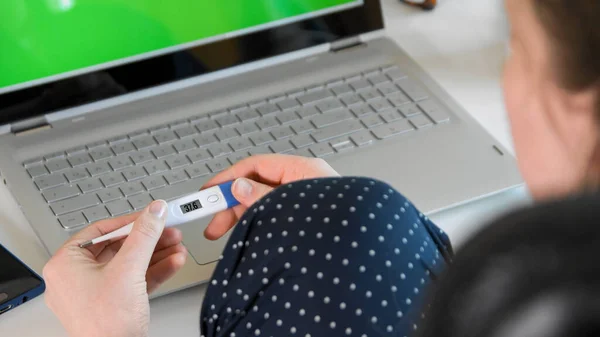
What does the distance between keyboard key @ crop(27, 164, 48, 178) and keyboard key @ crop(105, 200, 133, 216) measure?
0.34 feet

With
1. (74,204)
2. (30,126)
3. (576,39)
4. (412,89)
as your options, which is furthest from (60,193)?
(576,39)

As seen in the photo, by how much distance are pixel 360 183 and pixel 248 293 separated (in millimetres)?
134

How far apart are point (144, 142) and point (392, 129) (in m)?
0.30

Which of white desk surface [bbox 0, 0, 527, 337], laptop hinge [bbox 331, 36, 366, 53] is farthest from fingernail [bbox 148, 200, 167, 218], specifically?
laptop hinge [bbox 331, 36, 366, 53]

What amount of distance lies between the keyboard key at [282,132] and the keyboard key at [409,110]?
0.46ft

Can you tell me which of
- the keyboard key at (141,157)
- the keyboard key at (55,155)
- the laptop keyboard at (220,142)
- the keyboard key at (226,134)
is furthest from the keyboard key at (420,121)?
the keyboard key at (55,155)

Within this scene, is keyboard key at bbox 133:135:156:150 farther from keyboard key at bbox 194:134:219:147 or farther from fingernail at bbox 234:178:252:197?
fingernail at bbox 234:178:252:197

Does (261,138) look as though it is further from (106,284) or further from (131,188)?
(106,284)

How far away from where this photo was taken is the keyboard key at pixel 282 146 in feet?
2.79

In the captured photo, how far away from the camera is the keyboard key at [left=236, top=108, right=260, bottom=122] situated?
2.95 ft

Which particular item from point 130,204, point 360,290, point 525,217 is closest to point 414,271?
point 360,290

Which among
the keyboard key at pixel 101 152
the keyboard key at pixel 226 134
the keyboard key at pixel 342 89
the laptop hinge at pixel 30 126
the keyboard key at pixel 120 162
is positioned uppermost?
the laptop hinge at pixel 30 126

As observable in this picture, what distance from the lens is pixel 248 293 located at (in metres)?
0.59

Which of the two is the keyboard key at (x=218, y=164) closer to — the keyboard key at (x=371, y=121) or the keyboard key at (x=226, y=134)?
the keyboard key at (x=226, y=134)
